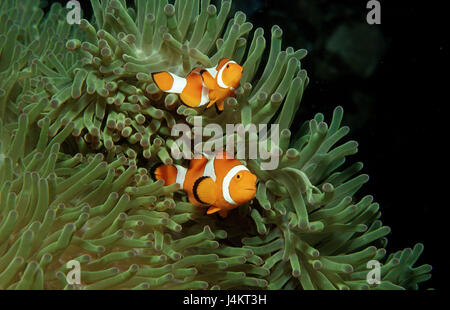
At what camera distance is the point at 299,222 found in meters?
1.60

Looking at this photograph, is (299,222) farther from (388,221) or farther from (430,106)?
(430,106)

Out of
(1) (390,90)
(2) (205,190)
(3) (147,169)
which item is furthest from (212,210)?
(1) (390,90)

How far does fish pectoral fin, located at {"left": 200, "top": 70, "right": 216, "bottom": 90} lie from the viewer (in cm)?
152

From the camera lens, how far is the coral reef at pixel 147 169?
1479mm

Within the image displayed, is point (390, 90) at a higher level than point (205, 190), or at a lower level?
higher

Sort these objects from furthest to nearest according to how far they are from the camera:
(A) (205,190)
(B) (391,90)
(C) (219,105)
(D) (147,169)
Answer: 1. (B) (391,90)
2. (D) (147,169)
3. (C) (219,105)
4. (A) (205,190)

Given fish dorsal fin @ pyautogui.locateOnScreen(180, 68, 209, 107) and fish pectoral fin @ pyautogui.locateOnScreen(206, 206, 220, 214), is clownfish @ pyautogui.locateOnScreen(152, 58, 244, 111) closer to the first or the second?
fish dorsal fin @ pyautogui.locateOnScreen(180, 68, 209, 107)

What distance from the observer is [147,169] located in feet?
5.62

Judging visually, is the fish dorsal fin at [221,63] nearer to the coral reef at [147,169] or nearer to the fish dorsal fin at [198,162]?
the coral reef at [147,169]

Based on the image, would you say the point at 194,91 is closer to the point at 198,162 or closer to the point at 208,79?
the point at 208,79

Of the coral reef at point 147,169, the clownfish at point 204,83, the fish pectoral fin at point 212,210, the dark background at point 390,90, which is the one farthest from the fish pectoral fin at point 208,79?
the dark background at point 390,90

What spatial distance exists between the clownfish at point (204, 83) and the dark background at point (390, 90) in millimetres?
1392

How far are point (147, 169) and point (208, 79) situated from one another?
463 millimetres

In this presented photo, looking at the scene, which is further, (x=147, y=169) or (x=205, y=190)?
(x=147, y=169)
